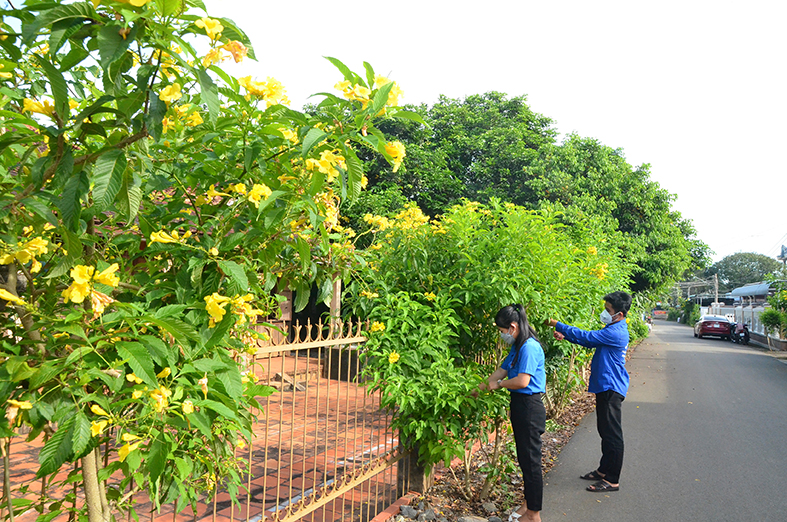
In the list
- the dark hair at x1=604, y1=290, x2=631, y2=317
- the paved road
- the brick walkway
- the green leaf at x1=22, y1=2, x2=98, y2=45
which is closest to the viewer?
the green leaf at x1=22, y1=2, x2=98, y2=45

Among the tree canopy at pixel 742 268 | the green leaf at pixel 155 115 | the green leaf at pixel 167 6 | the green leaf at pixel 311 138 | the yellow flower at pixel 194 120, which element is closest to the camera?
the green leaf at pixel 167 6

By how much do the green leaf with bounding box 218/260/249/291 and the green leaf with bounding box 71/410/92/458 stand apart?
0.55m

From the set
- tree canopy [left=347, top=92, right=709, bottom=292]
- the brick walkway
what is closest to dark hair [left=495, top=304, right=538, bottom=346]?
the brick walkway

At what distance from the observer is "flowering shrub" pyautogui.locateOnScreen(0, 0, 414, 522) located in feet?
4.59

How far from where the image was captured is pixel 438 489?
4676 mm

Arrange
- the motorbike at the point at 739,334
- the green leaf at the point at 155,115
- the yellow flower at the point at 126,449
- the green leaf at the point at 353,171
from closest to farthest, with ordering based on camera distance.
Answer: the green leaf at the point at 155,115 < the yellow flower at the point at 126,449 < the green leaf at the point at 353,171 < the motorbike at the point at 739,334

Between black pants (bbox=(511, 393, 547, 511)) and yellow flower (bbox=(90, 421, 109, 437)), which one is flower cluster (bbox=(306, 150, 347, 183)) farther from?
black pants (bbox=(511, 393, 547, 511))

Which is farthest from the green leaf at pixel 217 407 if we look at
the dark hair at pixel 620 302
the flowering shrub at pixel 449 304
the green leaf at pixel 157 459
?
the dark hair at pixel 620 302

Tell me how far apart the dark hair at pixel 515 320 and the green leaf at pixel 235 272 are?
8.81 ft

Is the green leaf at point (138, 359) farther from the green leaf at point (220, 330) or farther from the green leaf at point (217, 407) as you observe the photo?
the green leaf at point (220, 330)

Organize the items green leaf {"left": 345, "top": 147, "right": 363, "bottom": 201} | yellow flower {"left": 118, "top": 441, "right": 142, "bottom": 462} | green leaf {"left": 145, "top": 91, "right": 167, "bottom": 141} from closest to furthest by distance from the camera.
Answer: green leaf {"left": 145, "top": 91, "right": 167, "bottom": 141} < yellow flower {"left": 118, "top": 441, "right": 142, "bottom": 462} < green leaf {"left": 345, "top": 147, "right": 363, "bottom": 201}

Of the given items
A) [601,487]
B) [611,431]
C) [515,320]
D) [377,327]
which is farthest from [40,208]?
[601,487]

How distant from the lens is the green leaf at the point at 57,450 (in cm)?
141

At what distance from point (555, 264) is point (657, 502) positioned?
2.30 metres
